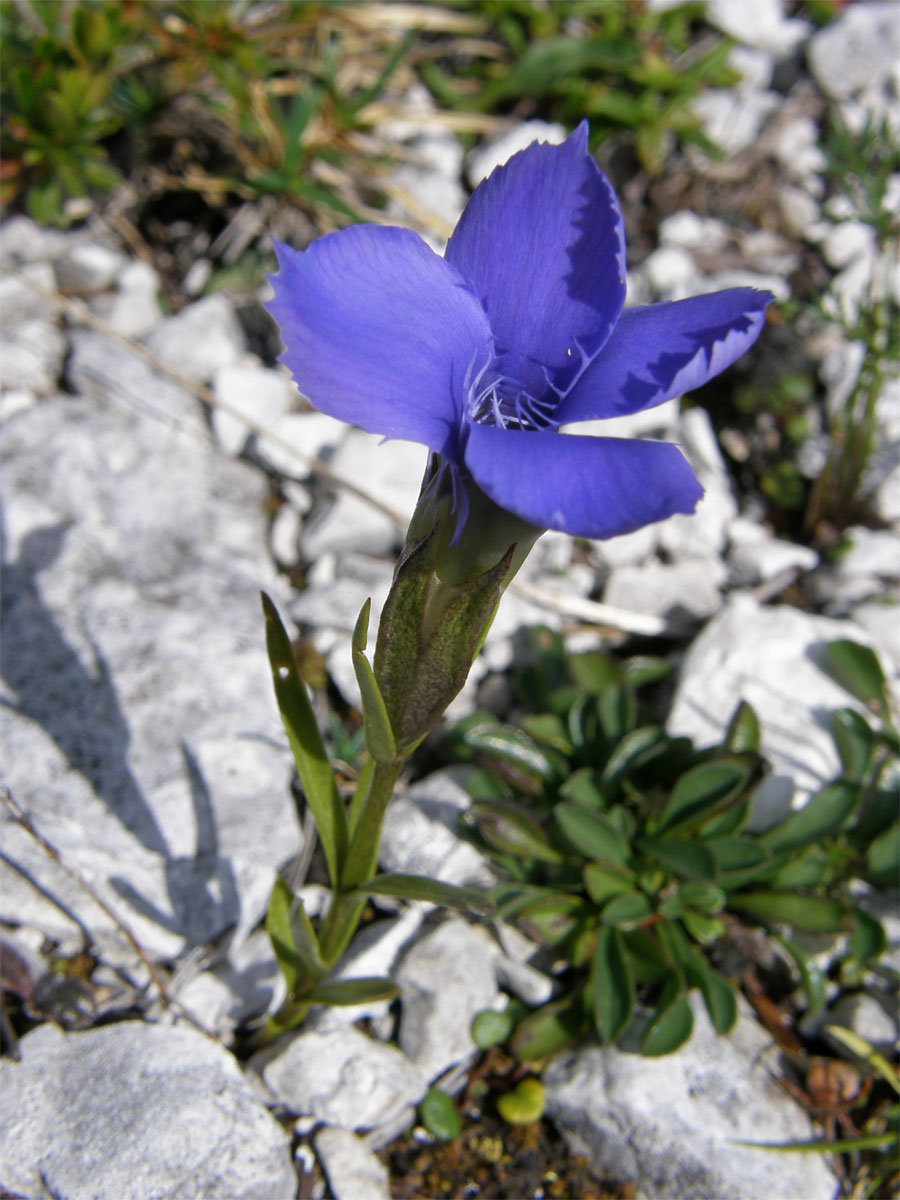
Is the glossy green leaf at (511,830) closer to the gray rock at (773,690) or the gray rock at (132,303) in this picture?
the gray rock at (773,690)

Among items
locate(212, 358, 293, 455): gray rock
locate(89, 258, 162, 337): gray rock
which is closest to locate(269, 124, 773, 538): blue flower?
locate(212, 358, 293, 455): gray rock

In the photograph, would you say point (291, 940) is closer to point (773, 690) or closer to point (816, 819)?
point (816, 819)

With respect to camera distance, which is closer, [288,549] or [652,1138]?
[652,1138]

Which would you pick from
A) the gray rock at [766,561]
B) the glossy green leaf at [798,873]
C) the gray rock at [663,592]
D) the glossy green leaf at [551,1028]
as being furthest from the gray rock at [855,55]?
the glossy green leaf at [551,1028]

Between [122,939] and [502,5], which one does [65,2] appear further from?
[122,939]

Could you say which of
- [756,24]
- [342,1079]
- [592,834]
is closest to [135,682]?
[342,1079]

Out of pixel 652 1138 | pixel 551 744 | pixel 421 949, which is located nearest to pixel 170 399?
pixel 551 744

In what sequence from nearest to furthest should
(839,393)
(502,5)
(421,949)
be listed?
(421,949), (839,393), (502,5)
